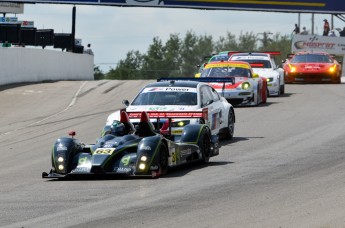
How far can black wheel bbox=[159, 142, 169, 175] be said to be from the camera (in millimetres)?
14195

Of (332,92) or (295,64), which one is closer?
(332,92)

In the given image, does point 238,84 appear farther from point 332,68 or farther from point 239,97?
point 332,68

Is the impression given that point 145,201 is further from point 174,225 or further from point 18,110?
point 18,110

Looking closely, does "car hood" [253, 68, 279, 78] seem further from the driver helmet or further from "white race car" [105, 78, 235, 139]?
the driver helmet

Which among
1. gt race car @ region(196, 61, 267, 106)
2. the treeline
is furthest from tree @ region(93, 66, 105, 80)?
gt race car @ region(196, 61, 267, 106)

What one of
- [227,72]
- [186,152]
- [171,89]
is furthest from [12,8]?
[186,152]

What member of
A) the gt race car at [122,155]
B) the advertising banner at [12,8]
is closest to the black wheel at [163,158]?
the gt race car at [122,155]

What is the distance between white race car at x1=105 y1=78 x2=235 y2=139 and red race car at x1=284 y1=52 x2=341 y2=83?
20.2m

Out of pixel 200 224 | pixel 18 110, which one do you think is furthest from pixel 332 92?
pixel 200 224

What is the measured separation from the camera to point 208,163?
51.9ft

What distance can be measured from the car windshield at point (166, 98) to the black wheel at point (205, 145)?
194 cm

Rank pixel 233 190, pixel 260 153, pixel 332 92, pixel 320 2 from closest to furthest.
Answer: pixel 233 190 < pixel 260 153 < pixel 332 92 < pixel 320 2

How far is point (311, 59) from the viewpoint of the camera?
39.2 m

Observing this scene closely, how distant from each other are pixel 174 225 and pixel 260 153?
7396 millimetres
